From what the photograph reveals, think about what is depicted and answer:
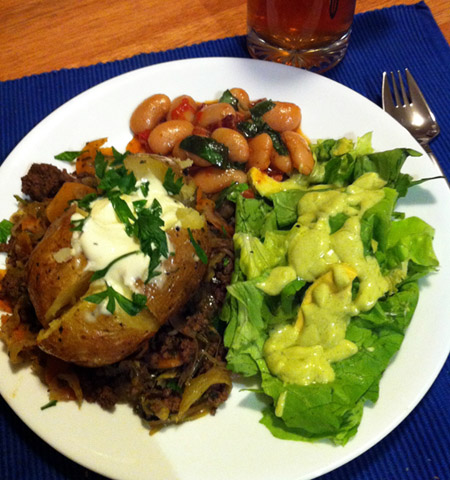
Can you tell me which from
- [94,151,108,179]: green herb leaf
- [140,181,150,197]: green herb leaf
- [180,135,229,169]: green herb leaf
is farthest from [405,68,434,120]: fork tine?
[94,151,108,179]: green herb leaf

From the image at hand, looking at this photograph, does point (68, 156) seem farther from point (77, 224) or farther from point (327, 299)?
point (327, 299)

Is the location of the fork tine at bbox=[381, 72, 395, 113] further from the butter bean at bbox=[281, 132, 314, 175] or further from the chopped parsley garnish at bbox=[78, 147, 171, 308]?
the chopped parsley garnish at bbox=[78, 147, 171, 308]

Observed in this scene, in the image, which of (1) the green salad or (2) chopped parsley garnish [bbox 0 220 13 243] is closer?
(1) the green salad

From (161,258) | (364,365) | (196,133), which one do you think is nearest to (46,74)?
(196,133)

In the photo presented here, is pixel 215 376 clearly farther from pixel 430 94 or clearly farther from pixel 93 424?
pixel 430 94

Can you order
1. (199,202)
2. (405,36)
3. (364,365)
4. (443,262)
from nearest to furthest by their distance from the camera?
1. (364,365)
2. (443,262)
3. (199,202)
4. (405,36)

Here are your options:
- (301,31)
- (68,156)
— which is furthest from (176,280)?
(301,31)
